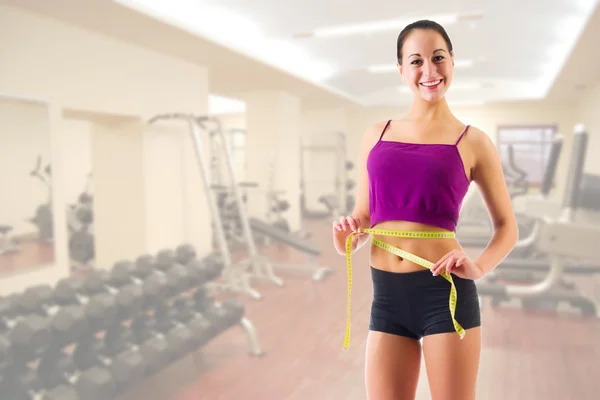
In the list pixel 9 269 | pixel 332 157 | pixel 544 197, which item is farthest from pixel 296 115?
pixel 9 269

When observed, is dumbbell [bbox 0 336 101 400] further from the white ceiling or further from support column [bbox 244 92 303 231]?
support column [bbox 244 92 303 231]

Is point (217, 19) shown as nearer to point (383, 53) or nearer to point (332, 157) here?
point (383, 53)

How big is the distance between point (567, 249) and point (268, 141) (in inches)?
160

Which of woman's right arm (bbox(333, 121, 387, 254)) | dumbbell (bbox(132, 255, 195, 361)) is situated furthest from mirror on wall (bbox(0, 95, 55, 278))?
woman's right arm (bbox(333, 121, 387, 254))

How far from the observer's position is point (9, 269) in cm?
270

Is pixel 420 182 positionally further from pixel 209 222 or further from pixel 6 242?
pixel 209 222

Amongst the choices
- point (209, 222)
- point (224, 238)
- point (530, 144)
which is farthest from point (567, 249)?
point (530, 144)

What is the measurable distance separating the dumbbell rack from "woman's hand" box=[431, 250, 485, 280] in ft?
4.48

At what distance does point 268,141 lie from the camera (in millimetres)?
6078

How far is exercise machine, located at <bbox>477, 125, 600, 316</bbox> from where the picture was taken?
2330 millimetres

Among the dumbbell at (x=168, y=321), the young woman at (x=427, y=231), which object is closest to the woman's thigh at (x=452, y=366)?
the young woman at (x=427, y=231)

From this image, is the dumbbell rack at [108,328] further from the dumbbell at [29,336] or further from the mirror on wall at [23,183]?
the mirror on wall at [23,183]

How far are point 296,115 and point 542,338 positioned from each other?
14.9 feet

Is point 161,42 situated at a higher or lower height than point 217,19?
lower
